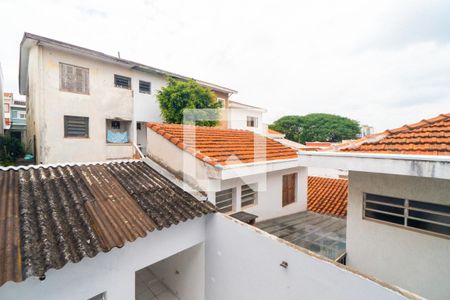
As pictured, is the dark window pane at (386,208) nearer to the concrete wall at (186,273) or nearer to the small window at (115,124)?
the concrete wall at (186,273)

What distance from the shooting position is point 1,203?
13.9 ft

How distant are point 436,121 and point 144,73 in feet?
50.9

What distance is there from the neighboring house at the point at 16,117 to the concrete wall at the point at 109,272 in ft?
99.6

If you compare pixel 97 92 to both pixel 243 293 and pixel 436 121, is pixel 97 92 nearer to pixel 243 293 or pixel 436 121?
pixel 243 293

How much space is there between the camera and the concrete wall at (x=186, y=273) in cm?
575

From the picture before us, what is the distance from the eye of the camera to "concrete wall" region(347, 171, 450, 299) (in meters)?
4.25

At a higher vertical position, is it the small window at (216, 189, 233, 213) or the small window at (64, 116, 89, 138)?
the small window at (64, 116, 89, 138)

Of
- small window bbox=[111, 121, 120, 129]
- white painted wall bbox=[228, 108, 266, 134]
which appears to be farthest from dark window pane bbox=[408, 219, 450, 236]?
white painted wall bbox=[228, 108, 266, 134]

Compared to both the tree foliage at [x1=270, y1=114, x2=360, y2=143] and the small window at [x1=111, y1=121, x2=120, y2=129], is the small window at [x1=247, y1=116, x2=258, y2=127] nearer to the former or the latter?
the small window at [x1=111, y1=121, x2=120, y2=129]

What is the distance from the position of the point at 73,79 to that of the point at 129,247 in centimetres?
1172

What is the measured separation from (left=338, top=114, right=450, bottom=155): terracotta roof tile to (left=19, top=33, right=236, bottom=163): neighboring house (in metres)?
13.3

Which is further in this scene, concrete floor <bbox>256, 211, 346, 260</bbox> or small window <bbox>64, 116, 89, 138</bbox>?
small window <bbox>64, 116, 89, 138</bbox>

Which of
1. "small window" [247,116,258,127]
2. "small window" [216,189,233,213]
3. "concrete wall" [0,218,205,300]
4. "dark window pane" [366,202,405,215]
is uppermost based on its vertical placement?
"small window" [247,116,258,127]

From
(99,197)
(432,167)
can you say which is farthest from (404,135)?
(99,197)
